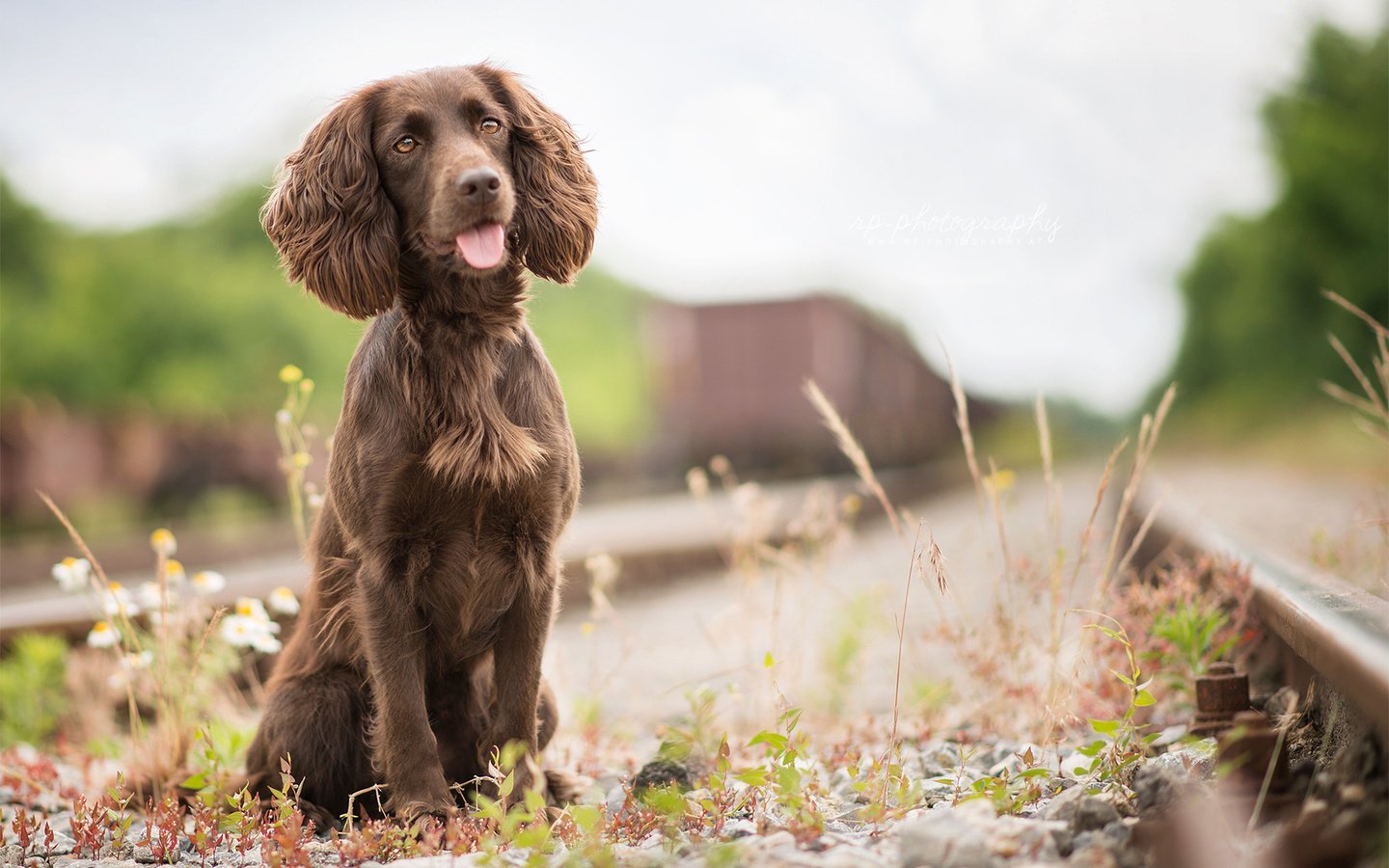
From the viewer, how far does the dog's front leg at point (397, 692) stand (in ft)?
7.81

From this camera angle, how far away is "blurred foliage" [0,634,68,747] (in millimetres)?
4121

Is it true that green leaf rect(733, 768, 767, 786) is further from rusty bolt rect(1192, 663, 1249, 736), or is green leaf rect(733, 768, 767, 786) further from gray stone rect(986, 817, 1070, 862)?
rusty bolt rect(1192, 663, 1249, 736)

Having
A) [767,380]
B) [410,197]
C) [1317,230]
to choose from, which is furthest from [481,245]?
Answer: [1317,230]

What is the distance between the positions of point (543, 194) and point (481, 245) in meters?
0.34

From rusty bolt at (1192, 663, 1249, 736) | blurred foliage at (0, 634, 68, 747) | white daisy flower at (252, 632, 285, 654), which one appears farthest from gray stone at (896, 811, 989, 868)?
blurred foliage at (0, 634, 68, 747)

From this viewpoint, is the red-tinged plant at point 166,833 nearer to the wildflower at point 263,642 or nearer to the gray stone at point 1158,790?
the wildflower at point 263,642

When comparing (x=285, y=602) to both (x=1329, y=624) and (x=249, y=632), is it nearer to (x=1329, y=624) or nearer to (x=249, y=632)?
(x=249, y=632)

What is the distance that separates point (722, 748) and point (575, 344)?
42.8 m

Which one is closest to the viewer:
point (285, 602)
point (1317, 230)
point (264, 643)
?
point (264, 643)

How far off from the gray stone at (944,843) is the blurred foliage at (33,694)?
3.64 metres

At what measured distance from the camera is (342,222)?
243 centimetres

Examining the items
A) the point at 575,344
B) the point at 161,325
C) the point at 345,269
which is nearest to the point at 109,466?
the point at 345,269

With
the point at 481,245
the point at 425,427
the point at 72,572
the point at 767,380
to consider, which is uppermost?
the point at 481,245

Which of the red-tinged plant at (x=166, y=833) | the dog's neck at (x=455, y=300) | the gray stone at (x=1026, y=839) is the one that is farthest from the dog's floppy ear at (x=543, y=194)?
the gray stone at (x=1026, y=839)
